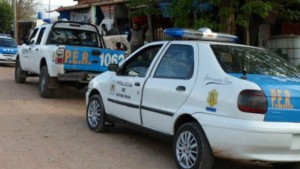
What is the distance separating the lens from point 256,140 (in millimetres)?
4719

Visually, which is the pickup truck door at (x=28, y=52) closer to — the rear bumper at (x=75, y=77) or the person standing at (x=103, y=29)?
the rear bumper at (x=75, y=77)

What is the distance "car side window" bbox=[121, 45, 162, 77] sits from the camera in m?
6.49

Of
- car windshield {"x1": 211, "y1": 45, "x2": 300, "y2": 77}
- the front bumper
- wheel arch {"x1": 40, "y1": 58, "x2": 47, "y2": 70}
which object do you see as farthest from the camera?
the front bumper

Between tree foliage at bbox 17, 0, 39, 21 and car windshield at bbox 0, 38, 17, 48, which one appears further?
tree foliage at bbox 17, 0, 39, 21

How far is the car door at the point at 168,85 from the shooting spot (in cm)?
558

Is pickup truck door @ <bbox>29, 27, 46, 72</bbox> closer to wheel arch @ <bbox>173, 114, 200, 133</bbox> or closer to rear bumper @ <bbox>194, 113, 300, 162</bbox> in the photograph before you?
wheel arch @ <bbox>173, 114, 200, 133</bbox>

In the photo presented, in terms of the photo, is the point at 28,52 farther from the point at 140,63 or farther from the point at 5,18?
the point at 5,18

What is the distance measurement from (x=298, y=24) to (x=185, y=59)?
7.12 metres

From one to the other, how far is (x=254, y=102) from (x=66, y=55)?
6.67 metres

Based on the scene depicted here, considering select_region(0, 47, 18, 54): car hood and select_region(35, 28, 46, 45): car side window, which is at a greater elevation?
select_region(35, 28, 46, 45): car side window

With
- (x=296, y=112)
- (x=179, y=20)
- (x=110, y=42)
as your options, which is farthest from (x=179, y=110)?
(x=110, y=42)

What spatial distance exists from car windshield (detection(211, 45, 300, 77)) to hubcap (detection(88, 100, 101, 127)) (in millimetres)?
2653

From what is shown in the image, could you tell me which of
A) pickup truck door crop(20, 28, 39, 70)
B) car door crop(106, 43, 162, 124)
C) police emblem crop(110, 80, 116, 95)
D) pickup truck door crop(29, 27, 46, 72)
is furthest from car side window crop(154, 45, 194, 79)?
pickup truck door crop(20, 28, 39, 70)

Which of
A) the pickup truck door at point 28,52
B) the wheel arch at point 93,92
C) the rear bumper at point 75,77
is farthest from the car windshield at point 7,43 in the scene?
the wheel arch at point 93,92
